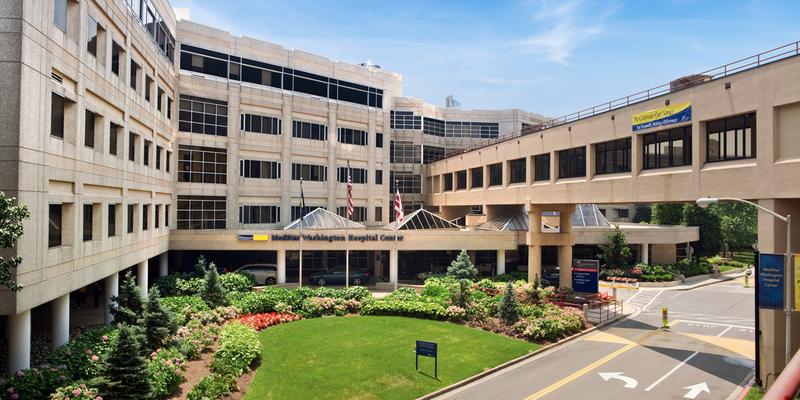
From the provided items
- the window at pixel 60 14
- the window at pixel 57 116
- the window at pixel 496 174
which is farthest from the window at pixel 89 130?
the window at pixel 496 174

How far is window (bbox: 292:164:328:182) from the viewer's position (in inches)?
2119

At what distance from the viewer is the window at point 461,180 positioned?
5925cm

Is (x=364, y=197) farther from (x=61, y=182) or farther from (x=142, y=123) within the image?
(x=61, y=182)

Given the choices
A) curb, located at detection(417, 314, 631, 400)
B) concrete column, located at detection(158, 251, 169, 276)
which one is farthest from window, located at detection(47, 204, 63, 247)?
concrete column, located at detection(158, 251, 169, 276)

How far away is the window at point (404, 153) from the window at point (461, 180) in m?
9.38

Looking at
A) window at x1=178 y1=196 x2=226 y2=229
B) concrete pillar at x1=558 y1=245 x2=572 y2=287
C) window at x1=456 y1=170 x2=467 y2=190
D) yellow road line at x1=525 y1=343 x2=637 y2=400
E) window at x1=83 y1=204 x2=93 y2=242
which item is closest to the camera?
yellow road line at x1=525 y1=343 x2=637 y2=400

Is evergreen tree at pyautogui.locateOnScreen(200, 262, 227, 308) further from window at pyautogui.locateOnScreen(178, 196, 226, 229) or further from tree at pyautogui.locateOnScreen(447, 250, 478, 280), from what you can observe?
tree at pyautogui.locateOnScreen(447, 250, 478, 280)

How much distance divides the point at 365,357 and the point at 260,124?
110 ft

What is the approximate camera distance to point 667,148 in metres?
30.5

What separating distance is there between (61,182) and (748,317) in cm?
4376

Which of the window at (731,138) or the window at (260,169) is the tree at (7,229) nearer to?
the window at (731,138)

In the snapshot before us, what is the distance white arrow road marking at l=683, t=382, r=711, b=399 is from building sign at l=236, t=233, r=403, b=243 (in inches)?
1127

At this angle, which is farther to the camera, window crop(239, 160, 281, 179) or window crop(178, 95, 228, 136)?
window crop(239, 160, 281, 179)

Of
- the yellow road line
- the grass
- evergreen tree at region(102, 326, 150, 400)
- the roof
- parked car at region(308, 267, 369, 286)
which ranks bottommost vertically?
the yellow road line
